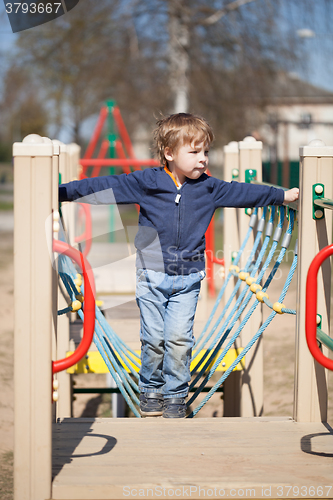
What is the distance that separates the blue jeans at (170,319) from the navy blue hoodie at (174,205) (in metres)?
0.05

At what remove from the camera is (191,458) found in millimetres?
1827

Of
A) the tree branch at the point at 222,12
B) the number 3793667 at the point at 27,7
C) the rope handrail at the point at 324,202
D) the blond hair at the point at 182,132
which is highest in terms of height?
the tree branch at the point at 222,12

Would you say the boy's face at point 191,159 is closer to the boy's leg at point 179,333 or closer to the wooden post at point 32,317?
the boy's leg at point 179,333

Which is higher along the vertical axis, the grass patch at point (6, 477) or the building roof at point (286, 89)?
the building roof at point (286, 89)

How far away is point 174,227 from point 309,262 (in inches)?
21.7

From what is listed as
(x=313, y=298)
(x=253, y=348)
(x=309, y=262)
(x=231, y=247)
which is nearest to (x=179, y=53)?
(x=231, y=247)

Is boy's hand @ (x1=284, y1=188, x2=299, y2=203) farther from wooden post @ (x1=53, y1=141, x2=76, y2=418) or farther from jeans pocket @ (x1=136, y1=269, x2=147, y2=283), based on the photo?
wooden post @ (x1=53, y1=141, x2=76, y2=418)

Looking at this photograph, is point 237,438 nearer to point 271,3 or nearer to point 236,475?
point 236,475

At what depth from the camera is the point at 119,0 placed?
10.5 m

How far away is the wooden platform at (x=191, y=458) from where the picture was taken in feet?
5.47

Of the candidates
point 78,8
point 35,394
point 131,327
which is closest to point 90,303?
point 35,394

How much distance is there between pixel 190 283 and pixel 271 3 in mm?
9004

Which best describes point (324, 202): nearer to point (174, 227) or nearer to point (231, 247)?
point (174, 227)

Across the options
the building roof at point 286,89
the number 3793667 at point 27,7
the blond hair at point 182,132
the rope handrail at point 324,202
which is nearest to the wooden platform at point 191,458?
the rope handrail at point 324,202
